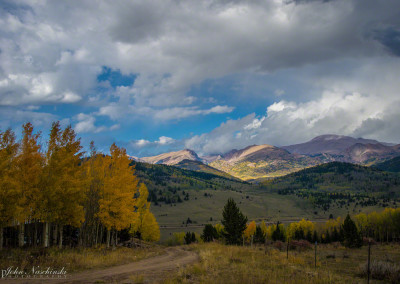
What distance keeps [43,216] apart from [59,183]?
3.20 m

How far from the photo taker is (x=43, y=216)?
21875 mm

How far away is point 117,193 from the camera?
27.3 meters

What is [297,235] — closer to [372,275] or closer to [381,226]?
[381,226]

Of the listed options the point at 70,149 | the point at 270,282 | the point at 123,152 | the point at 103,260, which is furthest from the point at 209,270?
the point at 123,152

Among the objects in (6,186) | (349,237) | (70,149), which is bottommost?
(349,237)

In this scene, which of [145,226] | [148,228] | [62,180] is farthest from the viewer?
[148,228]

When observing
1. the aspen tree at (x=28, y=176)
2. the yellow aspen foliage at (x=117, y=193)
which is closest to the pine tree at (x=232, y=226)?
the yellow aspen foliage at (x=117, y=193)

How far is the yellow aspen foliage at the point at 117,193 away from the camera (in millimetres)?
27453

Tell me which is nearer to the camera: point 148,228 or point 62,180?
point 62,180

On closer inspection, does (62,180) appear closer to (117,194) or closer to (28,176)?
(28,176)

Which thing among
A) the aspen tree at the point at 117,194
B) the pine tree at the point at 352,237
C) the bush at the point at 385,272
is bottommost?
the pine tree at the point at 352,237

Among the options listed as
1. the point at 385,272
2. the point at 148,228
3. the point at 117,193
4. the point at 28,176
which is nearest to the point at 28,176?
the point at 28,176

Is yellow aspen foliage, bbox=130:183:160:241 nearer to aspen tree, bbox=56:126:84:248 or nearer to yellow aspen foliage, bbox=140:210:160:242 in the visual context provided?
yellow aspen foliage, bbox=140:210:160:242

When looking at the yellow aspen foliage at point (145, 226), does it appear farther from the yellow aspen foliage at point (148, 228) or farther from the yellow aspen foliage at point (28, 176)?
the yellow aspen foliage at point (28, 176)
